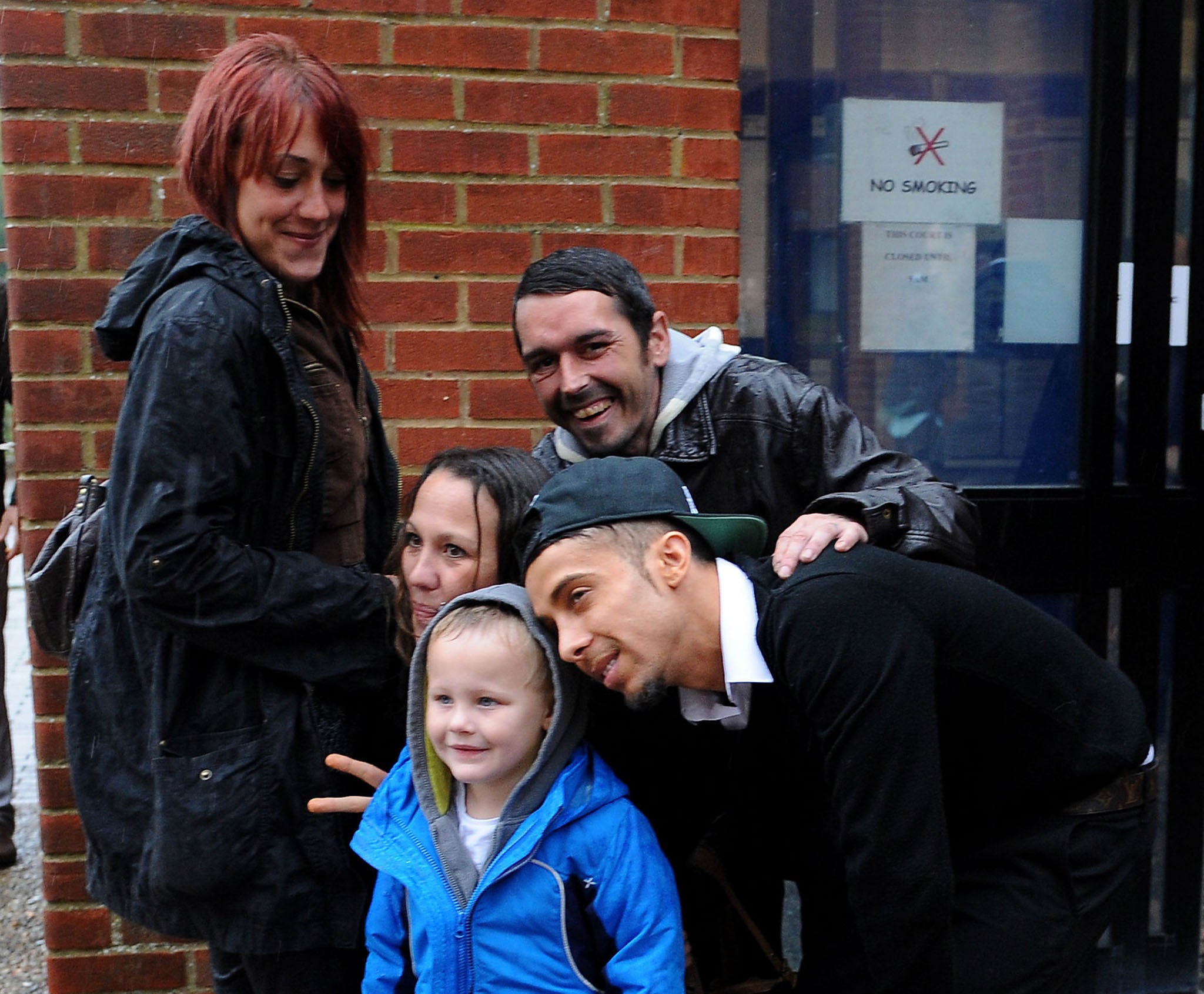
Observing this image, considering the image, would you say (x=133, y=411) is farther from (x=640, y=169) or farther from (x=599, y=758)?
(x=640, y=169)

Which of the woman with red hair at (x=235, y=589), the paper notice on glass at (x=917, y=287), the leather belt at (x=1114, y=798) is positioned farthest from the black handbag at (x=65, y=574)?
the paper notice on glass at (x=917, y=287)

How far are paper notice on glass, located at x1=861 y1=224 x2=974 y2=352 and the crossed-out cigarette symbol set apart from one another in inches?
6.8

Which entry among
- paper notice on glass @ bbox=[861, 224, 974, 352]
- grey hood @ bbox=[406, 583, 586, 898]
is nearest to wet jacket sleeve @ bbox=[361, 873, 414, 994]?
grey hood @ bbox=[406, 583, 586, 898]

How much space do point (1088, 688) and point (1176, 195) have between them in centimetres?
186

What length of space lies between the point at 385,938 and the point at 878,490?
1.11 m

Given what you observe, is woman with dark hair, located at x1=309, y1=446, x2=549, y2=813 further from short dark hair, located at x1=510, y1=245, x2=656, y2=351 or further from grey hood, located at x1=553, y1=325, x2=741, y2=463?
short dark hair, located at x1=510, y1=245, x2=656, y2=351

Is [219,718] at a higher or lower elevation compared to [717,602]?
lower

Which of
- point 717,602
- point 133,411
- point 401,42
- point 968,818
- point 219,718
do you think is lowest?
point 968,818

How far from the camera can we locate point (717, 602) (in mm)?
1926

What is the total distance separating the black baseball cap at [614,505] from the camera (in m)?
1.91

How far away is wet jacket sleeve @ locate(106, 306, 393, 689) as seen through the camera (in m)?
1.83

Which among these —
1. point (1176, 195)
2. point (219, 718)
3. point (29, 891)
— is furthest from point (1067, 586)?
point (29, 891)

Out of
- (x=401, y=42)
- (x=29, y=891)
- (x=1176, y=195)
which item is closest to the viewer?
(x=401, y=42)

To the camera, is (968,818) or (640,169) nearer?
(968,818)
